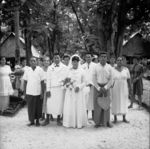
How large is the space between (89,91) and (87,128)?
1.78 m

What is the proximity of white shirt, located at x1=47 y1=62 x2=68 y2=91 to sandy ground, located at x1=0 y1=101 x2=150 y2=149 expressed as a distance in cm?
126

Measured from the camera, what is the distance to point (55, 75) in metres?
8.67

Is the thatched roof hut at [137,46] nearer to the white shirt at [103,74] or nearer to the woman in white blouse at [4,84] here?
the woman in white blouse at [4,84]

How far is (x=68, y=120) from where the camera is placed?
8328 millimetres

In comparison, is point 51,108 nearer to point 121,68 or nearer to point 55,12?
point 121,68

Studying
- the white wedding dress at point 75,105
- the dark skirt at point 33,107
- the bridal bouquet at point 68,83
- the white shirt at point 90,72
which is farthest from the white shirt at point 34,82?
the white shirt at point 90,72

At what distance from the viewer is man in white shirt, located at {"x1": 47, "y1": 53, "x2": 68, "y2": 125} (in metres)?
8.60

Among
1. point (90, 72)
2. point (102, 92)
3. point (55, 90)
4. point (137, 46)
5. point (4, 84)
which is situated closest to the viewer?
point (102, 92)

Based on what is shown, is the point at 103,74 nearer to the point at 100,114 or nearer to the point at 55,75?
the point at 100,114

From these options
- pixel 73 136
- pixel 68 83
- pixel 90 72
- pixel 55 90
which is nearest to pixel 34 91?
pixel 55 90

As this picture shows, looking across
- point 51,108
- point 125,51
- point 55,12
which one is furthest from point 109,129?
point 125,51

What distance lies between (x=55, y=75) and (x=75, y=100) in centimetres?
99

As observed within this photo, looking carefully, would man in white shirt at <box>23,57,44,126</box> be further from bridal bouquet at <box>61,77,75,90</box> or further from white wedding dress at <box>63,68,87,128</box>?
white wedding dress at <box>63,68,87,128</box>

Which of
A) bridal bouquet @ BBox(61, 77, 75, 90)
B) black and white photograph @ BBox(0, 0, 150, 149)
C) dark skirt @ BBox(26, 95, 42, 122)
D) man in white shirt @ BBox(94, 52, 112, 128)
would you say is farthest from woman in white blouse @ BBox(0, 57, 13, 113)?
man in white shirt @ BBox(94, 52, 112, 128)
